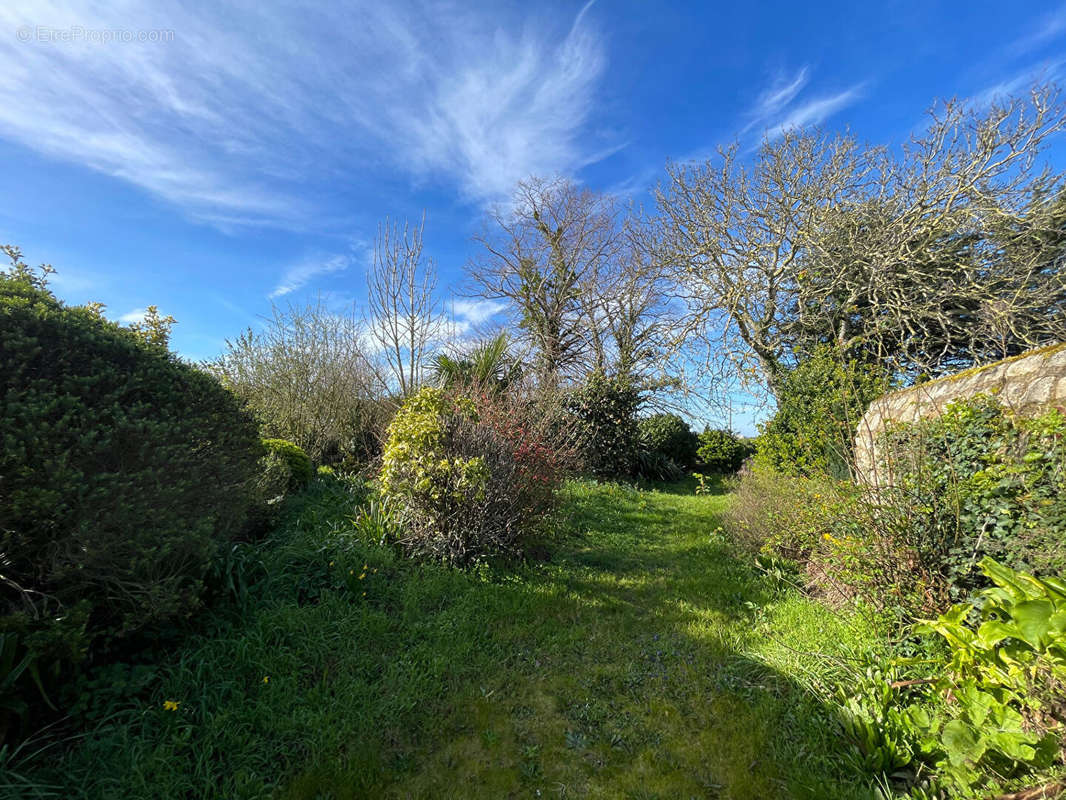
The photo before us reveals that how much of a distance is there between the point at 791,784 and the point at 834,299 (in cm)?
1071

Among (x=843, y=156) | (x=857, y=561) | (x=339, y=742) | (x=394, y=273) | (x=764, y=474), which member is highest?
(x=843, y=156)

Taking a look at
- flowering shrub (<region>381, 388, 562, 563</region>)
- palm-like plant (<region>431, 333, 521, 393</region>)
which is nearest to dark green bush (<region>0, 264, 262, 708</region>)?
flowering shrub (<region>381, 388, 562, 563</region>)

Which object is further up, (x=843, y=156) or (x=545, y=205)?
(x=545, y=205)

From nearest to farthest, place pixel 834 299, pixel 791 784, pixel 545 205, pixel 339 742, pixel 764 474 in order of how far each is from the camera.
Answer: pixel 791 784, pixel 339 742, pixel 764 474, pixel 834 299, pixel 545 205

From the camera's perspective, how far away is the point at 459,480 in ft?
13.1

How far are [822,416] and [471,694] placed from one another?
453 centimetres

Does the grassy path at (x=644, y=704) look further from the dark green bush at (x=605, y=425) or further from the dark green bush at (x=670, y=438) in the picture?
the dark green bush at (x=670, y=438)

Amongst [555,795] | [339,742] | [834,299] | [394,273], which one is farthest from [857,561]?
[834,299]

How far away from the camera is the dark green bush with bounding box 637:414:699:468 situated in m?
10.5

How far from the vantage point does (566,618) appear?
3.55 meters

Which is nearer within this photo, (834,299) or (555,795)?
(555,795)

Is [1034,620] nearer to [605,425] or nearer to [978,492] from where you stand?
[978,492]

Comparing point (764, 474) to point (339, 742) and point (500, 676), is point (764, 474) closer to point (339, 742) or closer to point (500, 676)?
point (500, 676)

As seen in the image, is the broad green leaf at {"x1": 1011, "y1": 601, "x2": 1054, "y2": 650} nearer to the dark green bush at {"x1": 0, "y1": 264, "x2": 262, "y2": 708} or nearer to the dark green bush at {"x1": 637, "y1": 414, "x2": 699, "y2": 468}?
the dark green bush at {"x1": 0, "y1": 264, "x2": 262, "y2": 708}
